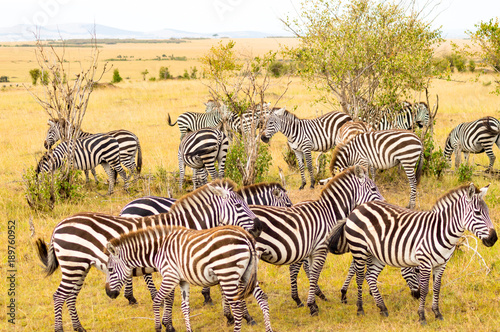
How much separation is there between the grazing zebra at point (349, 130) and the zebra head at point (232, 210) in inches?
216

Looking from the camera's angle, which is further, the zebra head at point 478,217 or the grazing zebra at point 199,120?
the grazing zebra at point 199,120

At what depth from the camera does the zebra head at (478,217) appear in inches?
221

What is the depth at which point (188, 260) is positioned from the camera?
5430 mm

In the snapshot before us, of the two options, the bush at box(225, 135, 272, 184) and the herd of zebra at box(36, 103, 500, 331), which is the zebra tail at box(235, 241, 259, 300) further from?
the bush at box(225, 135, 272, 184)

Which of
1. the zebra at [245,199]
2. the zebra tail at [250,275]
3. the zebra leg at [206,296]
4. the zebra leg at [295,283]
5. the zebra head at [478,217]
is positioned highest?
the zebra head at [478,217]

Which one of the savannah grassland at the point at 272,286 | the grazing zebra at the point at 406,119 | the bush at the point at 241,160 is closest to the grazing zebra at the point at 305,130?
the bush at the point at 241,160

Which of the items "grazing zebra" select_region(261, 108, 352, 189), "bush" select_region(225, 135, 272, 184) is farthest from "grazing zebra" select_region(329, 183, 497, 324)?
"grazing zebra" select_region(261, 108, 352, 189)

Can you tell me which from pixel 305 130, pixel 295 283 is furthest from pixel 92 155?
pixel 295 283

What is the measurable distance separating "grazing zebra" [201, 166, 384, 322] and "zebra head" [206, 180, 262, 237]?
7.2 inches

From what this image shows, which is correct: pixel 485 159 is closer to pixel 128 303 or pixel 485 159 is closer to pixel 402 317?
pixel 402 317

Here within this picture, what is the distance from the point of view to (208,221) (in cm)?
646

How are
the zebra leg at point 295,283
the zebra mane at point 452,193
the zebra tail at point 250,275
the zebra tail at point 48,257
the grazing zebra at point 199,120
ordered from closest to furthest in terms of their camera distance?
the zebra tail at point 250,275, the zebra mane at point 452,193, the zebra tail at point 48,257, the zebra leg at point 295,283, the grazing zebra at point 199,120

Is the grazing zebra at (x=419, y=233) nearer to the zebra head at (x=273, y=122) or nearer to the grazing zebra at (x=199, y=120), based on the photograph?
the zebra head at (x=273, y=122)

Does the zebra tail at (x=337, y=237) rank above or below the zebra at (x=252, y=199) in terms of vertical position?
below
